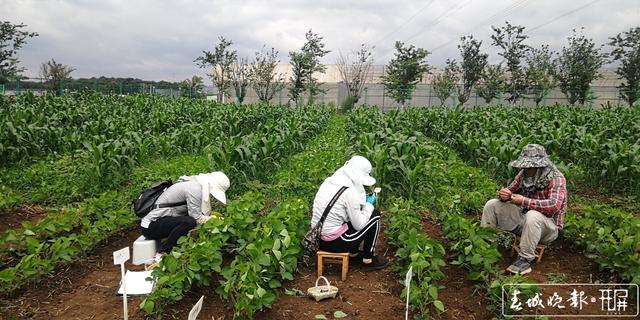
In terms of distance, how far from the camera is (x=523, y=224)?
4.22 metres

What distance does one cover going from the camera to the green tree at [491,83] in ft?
107

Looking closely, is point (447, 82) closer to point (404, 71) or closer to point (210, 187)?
point (404, 71)

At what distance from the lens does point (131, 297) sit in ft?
11.4

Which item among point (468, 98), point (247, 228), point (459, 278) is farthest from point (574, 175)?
point (468, 98)

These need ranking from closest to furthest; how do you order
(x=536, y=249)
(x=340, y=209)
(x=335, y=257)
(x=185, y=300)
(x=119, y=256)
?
1. (x=119, y=256)
2. (x=185, y=300)
3. (x=340, y=209)
4. (x=335, y=257)
5. (x=536, y=249)

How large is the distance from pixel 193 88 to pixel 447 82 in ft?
70.3

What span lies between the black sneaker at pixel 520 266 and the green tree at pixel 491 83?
102 ft

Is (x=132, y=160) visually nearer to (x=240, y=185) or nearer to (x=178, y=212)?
(x=240, y=185)

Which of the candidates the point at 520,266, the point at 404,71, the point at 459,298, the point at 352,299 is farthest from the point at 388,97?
the point at 352,299

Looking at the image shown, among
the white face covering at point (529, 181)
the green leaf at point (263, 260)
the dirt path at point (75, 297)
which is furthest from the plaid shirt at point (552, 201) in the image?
the dirt path at point (75, 297)

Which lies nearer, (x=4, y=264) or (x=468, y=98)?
(x=4, y=264)

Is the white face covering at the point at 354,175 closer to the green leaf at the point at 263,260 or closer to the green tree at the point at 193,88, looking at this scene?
the green leaf at the point at 263,260

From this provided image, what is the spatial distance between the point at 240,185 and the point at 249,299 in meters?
4.36

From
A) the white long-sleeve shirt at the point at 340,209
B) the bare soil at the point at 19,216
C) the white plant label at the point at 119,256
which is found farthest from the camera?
the bare soil at the point at 19,216
